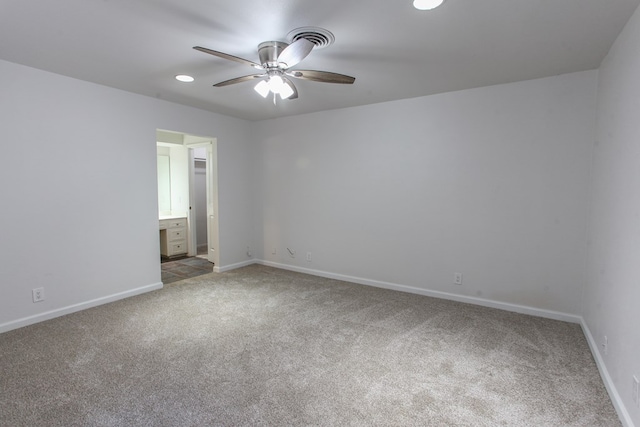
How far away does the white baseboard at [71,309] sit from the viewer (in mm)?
2994

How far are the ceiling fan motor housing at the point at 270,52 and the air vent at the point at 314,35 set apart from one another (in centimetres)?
11

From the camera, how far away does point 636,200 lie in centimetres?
184

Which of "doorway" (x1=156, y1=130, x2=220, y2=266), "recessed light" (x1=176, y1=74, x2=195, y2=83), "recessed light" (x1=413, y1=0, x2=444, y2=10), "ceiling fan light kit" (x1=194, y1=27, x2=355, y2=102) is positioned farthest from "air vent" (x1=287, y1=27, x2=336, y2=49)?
"doorway" (x1=156, y1=130, x2=220, y2=266)

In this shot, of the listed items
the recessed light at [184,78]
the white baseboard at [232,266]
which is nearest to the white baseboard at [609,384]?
the recessed light at [184,78]

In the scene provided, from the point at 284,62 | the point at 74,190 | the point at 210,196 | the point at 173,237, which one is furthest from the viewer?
the point at 173,237

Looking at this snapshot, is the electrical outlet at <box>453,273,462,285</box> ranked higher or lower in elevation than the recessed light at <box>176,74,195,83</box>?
lower

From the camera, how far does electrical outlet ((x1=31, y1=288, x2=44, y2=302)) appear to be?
3.12 m

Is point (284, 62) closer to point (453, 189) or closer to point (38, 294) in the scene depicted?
point (453, 189)

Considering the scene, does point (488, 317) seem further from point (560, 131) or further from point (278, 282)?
point (278, 282)

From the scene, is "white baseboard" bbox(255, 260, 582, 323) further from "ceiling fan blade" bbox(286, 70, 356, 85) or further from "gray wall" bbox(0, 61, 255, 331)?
"ceiling fan blade" bbox(286, 70, 356, 85)

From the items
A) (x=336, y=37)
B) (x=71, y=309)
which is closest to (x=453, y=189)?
(x=336, y=37)

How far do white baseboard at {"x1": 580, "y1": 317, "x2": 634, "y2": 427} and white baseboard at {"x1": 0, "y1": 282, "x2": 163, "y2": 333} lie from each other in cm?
449

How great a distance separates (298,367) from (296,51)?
221 centimetres

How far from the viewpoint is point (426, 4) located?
1875 mm
